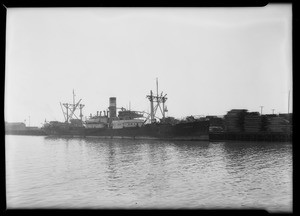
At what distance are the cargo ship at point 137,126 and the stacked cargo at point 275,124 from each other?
28.1 ft

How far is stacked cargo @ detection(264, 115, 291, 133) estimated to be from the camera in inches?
1373

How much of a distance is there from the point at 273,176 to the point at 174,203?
712 centimetres

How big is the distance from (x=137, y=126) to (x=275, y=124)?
19701 millimetres

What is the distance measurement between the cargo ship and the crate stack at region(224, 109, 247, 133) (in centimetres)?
393

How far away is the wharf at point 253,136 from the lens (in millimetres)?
32625

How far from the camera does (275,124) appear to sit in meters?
35.9

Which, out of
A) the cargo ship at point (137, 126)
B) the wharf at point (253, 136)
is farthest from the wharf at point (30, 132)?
the wharf at point (253, 136)

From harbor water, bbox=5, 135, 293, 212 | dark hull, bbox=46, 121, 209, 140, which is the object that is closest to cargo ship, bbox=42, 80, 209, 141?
dark hull, bbox=46, 121, 209, 140

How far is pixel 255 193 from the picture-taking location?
10.5 m

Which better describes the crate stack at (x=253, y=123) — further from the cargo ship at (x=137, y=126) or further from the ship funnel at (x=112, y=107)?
the ship funnel at (x=112, y=107)

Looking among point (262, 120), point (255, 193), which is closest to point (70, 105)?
point (262, 120)

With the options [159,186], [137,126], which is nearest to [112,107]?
[137,126]
